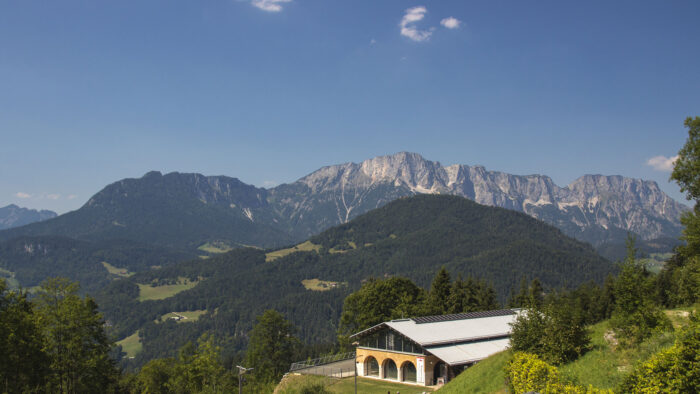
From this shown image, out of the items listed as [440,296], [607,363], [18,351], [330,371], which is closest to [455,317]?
[330,371]

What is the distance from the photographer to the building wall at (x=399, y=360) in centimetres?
4597

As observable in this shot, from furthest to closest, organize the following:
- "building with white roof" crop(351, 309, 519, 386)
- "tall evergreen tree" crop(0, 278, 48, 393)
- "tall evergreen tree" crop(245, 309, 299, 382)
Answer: "tall evergreen tree" crop(245, 309, 299, 382) < "building with white roof" crop(351, 309, 519, 386) < "tall evergreen tree" crop(0, 278, 48, 393)

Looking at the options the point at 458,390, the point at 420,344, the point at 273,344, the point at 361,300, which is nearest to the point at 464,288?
the point at 361,300

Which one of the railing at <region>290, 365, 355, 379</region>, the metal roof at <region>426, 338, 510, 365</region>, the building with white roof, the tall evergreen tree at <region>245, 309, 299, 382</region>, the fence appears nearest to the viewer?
the metal roof at <region>426, 338, 510, 365</region>

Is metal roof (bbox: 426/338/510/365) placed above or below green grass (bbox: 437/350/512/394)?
below

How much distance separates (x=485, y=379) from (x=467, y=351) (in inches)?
769

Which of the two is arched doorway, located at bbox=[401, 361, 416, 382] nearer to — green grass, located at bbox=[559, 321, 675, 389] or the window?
the window

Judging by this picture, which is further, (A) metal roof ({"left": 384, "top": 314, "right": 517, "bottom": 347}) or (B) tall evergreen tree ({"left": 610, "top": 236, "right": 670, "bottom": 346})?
(A) metal roof ({"left": 384, "top": 314, "right": 517, "bottom": 347})

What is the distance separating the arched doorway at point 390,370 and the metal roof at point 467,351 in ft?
18.5

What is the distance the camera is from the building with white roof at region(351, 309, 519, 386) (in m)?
45.9

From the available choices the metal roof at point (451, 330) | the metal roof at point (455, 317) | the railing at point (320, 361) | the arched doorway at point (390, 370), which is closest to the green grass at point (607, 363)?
the metal roof at point (451, 330)

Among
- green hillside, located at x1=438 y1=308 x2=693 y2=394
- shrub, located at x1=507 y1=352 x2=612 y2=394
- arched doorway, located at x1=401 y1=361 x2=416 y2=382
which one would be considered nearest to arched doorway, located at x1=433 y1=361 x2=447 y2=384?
arched doorway, located at x1=401 y1=361 x2=416 y2=382

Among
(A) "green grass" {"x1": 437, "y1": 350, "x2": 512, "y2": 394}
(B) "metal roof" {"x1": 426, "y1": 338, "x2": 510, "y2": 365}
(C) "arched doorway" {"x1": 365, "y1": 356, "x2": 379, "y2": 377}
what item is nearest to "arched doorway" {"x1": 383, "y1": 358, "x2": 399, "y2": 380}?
(C) "arched doorway" {"x1": 365, "y1": 356, "x2": 379, "y2": 377}

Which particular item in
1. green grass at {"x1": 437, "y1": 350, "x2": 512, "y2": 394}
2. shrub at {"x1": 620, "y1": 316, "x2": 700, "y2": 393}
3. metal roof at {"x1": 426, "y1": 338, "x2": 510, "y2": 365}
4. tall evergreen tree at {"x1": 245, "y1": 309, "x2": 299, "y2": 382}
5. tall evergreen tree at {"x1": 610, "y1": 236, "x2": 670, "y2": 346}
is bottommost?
tall evergreen tree at {"x1": 245, "y1": 309, "x2": 299, "y2": 382}
